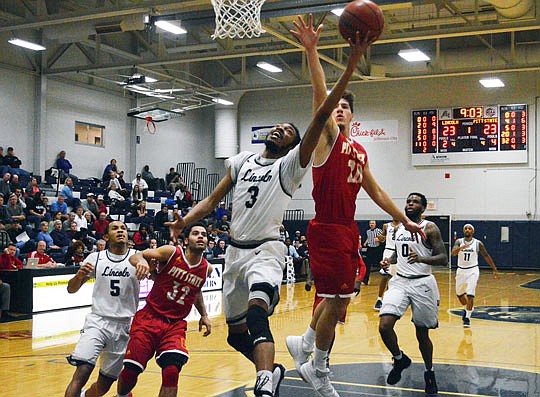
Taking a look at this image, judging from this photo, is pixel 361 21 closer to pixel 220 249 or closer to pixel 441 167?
pixel 220 249

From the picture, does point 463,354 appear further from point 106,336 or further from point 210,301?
point 210,301

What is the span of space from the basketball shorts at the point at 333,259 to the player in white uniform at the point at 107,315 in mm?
1743

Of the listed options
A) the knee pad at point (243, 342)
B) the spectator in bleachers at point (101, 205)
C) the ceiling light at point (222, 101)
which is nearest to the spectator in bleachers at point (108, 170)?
the spectator in bleachers at point (101, 205)

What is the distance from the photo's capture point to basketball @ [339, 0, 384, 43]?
15.0 ft

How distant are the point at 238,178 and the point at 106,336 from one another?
1.80 m

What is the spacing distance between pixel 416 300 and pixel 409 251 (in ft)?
2.19

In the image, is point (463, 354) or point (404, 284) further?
point (463, 354)

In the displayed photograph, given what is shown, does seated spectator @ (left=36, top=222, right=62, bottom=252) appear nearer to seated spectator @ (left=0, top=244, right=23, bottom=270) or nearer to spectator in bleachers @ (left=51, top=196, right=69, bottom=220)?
spectator in bleachers @ (left=51, top=196, right=69, bottom=220)

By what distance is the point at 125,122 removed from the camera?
28078mm

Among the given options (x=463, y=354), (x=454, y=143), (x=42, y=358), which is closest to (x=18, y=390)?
(x=42, y=358)

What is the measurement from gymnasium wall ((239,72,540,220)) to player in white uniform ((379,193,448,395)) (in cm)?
2093

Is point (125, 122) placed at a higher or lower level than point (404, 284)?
higher

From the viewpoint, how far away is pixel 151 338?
5.72 m

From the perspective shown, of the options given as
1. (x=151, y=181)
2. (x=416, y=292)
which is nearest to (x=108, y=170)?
(x=151, y=181)
